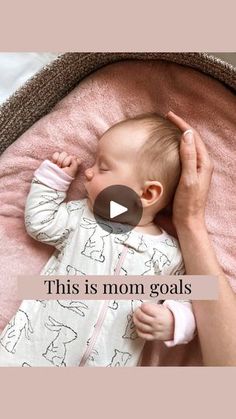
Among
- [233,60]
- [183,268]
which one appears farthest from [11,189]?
[233,60]

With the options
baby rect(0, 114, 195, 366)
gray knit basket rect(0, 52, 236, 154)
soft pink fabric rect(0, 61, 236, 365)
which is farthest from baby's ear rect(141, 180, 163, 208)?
gray knit basket rect(0, 52, 236, 154)

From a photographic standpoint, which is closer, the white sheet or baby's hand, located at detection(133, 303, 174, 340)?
baby's hand, located at detection(133, 303, 174, 340)

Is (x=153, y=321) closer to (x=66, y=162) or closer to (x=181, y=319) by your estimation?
(x=181, y=319)

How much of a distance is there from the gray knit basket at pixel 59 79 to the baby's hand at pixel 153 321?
378mm

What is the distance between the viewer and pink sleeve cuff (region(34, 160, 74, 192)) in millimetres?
964

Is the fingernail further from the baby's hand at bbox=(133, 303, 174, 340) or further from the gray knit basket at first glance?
the baby's hand at bbox=(133, 303, 174, 340)

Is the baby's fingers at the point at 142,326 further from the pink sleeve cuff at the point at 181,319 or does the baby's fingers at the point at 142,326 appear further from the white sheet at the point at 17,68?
the white sheet at the point at 17,68

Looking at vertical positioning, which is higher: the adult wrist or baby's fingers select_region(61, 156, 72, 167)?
baby's fingers select_region(61, 156, 72, 167)

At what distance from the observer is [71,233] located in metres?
0.94

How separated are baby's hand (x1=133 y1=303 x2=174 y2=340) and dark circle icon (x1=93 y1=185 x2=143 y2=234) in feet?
0.40

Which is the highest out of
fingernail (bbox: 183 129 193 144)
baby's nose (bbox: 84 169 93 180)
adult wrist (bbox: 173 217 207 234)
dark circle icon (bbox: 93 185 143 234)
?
fingernail (bbox: 183 129 193 144)

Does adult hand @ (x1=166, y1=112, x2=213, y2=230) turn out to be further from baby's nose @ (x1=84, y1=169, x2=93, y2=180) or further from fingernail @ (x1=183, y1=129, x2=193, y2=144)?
baby's nose @ (x1=84, y1=169, x2=93, y2=180)

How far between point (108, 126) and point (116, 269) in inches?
9.8

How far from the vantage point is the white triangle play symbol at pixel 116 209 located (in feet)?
2.99
